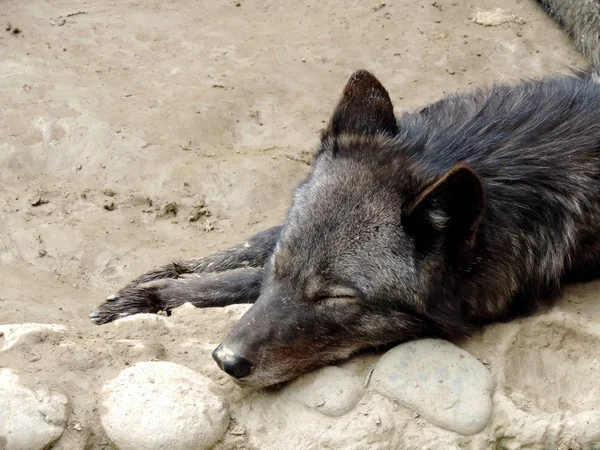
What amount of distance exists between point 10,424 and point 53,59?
18.3ft

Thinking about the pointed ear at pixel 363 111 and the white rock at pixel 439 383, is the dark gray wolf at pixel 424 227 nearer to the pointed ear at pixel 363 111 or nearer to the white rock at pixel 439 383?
the pointed ear at pixel 363 111

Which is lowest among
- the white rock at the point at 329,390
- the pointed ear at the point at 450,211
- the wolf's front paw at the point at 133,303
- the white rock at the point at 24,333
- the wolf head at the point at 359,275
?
the wolf's front paw at the point at 133,303

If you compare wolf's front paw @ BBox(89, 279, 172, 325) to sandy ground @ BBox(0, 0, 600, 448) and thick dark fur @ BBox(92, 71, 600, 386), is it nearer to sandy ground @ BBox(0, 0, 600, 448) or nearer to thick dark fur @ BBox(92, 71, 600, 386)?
sandy ground @ BBox(0, 0, 600, 448)

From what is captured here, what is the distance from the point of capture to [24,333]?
4.65 metres

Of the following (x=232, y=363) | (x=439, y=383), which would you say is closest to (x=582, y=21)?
(x=439, y=383)

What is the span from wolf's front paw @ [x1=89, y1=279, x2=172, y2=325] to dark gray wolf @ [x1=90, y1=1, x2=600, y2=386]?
4.41ft

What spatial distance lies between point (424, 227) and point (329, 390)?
3.18 ft

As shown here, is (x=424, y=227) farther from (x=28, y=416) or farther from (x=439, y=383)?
(x=28, y=416)

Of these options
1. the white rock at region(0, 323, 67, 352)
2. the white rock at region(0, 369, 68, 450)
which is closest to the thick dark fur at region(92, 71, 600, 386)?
the white rock at region(0, 369, 68, 450)

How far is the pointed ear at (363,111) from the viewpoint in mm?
5145

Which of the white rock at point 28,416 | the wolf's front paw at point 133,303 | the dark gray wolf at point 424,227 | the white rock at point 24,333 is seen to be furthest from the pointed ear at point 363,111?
the white rock at point 28,416

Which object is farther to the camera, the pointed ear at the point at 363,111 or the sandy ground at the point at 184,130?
the pointed ear at the point at 363,111

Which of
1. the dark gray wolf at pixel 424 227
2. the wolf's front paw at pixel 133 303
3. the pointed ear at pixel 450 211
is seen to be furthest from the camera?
the wolf's front paw at pixel 133 303

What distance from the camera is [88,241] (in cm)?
699
